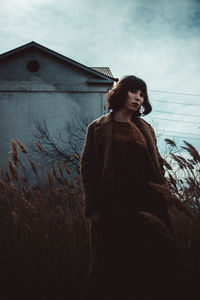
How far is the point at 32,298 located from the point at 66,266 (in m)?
0.33

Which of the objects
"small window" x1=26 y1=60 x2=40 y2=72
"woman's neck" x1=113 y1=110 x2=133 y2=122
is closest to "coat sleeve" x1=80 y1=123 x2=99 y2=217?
"woman's neck" x1=113 y1=110 x2=133 y2=122

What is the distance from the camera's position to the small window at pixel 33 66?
12809 millimetres

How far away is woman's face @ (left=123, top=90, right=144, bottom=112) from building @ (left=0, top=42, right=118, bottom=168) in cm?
1060

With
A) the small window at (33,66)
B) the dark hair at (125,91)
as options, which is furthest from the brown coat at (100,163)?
the small window at (33,66)

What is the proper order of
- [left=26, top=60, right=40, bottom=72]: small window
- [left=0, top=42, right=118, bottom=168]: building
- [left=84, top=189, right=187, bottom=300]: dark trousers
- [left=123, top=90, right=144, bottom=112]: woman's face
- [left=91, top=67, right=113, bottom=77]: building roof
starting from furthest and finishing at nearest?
[left=91, top=67, right=113, bottom=77]: building roof, [left=26, top=60, right=40, bottom=72]: small window, [left=0, top=42, right=118, bottom=168]: building, [left=123, top=90, right=144, bottom=112]: woman's face, [left=84, top=189, right=187, bottom=300]: dark trousers

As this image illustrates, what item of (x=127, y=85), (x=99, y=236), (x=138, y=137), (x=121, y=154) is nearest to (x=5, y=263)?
(x=99, y=236)

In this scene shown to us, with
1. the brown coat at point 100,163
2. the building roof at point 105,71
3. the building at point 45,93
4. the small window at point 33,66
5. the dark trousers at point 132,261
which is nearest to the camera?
the dark trousers at point 132,261

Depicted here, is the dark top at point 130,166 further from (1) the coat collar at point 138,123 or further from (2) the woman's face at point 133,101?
(2) the woman's face at point 133,101

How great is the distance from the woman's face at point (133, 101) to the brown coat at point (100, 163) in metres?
0.16

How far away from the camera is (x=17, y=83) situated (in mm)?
12367

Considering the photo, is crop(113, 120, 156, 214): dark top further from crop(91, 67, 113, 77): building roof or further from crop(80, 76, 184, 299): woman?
crop(91, 67, 113, 77): building roof

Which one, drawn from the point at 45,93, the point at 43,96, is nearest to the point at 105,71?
the point at 45,93

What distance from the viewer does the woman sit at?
157 cm

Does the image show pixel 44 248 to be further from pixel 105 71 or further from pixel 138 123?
pixel 105 71
